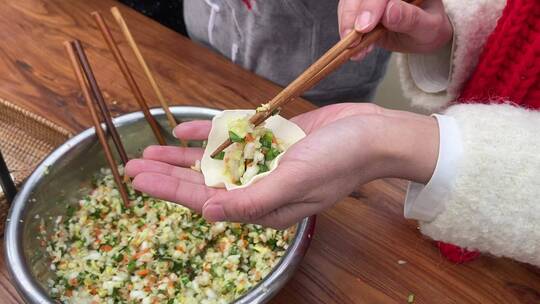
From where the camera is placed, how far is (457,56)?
98 centimetres

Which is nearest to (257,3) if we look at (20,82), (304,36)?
(304,36)

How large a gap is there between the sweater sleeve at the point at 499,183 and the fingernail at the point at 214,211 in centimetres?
35

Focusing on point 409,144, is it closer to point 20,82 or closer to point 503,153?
point 503,153

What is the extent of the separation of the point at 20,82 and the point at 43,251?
549 mm

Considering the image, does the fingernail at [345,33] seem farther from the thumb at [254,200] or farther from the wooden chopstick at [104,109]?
the wooden chopstick at [104,109]

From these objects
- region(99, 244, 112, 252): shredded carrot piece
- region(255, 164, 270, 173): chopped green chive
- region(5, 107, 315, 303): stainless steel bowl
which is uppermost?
region(255, 164, 270, 173): chopped green chive

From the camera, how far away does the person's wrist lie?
84cm

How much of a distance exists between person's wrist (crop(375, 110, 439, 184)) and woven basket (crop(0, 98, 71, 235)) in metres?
0.71

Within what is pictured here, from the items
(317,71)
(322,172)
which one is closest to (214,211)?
(322,172)

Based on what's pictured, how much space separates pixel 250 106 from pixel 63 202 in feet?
1.54

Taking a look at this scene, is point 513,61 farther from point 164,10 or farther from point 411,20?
point 164,10

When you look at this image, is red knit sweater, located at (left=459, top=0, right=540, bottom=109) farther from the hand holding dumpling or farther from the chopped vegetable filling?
the chopped vegetable filling

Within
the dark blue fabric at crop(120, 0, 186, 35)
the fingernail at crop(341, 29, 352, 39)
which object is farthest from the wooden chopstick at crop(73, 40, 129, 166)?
the dark blue fabric at crop(120, 0, 186, 35)

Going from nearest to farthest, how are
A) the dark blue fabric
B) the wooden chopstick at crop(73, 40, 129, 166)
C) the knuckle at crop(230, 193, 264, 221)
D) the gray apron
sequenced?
the knuckle at crop(230, 193, 264, 221) → the wooden chopstick at crop(73, 40, 129, 166) → the gray apron → the dark blue fabric
